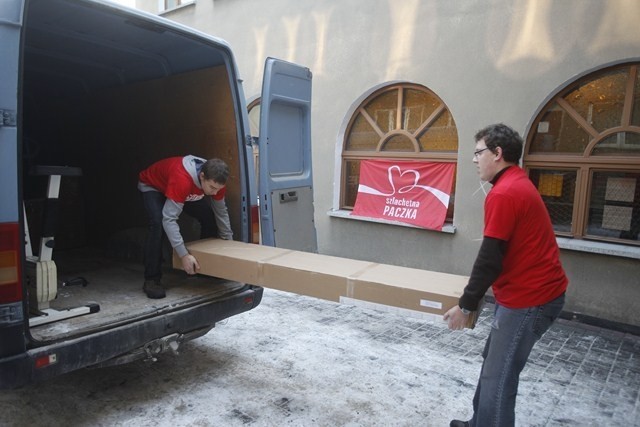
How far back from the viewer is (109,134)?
16.8 ft

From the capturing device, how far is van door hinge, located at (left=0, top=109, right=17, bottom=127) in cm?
233

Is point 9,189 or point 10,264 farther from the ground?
point 9,189

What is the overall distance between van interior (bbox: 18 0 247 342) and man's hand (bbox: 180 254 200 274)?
0.22m

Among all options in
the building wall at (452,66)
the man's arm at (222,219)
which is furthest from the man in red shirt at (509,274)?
the building wall at (452,66)

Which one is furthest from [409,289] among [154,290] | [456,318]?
[154,290]

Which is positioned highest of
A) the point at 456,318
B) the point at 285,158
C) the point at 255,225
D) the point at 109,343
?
the point at 285,158

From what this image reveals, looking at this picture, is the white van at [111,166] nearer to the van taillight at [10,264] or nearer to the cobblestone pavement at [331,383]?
the van taillight at [10,264]

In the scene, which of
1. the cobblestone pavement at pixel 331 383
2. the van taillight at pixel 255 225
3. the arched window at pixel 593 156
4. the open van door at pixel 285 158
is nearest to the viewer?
the cobblestone pavement at pixel 331 383

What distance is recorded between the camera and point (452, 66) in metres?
6.20

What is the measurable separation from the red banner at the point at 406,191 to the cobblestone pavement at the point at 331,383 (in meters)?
1.98

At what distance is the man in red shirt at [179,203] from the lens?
3.40 m

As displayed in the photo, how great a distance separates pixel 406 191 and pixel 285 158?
2544 mm

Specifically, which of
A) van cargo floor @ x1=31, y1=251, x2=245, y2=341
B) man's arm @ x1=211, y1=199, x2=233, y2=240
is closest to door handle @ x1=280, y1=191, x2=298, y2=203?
man's arm @ x1=211, y1=199, x2=233, y2=240

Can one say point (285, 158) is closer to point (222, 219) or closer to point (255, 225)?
point (255, 225)
